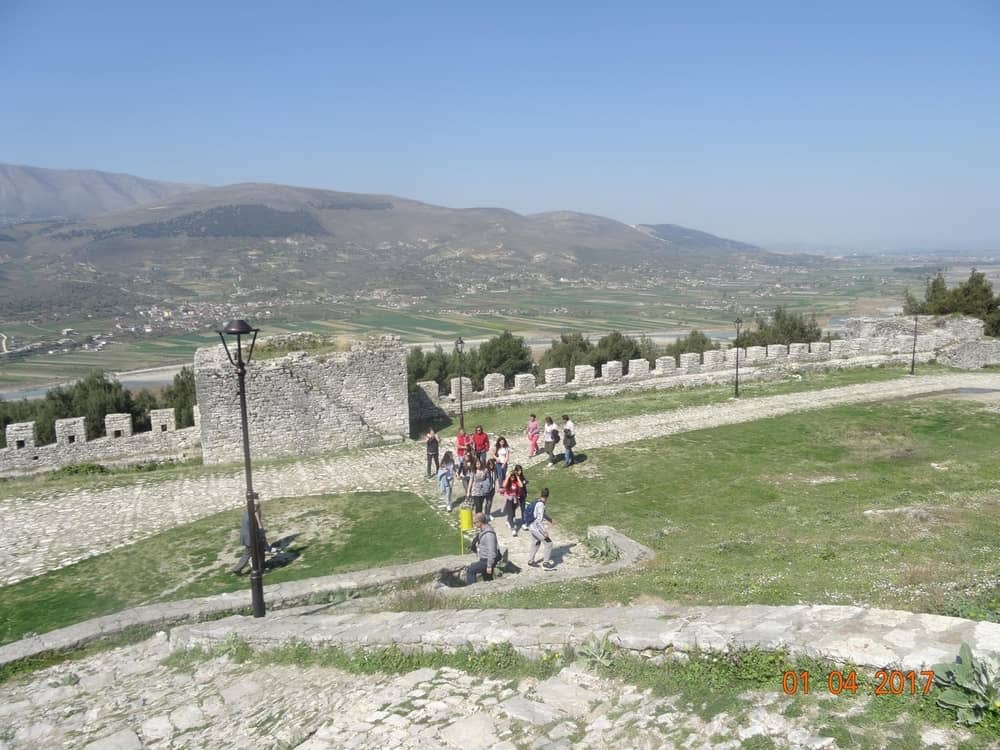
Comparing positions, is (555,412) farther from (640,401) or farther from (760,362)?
(760,362)

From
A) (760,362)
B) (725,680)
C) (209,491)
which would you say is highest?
(725,680)

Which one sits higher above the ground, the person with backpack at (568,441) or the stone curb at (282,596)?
the person with backpack at (568,441)

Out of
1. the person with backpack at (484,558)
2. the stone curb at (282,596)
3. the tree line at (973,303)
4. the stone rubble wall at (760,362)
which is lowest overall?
the stone curb at (282,596)

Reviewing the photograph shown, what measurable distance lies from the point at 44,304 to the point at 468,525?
118513 millimetres

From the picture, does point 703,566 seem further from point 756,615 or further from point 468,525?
point 468,525

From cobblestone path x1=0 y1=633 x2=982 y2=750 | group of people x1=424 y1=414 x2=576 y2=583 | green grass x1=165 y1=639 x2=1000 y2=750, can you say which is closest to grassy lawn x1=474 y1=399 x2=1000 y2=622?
group of people x1=424 y1=414 x2=576 y2=583

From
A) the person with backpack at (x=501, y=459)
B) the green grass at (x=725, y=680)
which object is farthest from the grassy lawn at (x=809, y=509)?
the green grass at (x=725, y=680)

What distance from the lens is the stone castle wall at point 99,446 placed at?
19000 millimetres

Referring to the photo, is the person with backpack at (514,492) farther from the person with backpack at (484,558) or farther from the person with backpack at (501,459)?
the person with backpack at (484,558)

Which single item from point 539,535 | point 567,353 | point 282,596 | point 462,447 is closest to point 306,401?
point 462,447

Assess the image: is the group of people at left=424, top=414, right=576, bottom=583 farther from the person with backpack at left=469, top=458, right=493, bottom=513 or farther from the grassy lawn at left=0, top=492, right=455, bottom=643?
the grassy lawn at left=0, top=492, right=455, bottom=643

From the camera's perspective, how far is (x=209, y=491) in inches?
601

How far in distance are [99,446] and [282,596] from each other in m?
13.7

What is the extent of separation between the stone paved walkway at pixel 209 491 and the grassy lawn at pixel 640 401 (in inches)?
32.5
